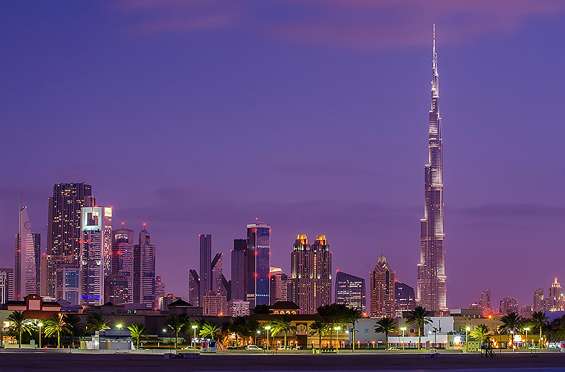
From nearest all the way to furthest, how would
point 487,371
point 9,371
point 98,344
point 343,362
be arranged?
point 9,371 → point 487,371 → point 343,362 → point 98,344

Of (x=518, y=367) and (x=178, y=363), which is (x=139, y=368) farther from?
(x=518, y=367)

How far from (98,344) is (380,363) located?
2821 inches

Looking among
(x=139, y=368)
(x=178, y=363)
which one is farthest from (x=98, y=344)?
(x=139, y=368)

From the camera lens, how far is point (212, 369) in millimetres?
118875

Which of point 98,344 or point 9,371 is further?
point 98,344

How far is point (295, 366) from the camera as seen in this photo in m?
129

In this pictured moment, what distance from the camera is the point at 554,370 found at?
123 m

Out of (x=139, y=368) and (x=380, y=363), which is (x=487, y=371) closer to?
(x=380, y=363)


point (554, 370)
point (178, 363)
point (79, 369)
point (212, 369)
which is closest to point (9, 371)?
point (79, 369)

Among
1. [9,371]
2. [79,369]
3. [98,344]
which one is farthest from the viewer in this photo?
[98,344]

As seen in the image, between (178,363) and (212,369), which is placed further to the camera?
(178,363)

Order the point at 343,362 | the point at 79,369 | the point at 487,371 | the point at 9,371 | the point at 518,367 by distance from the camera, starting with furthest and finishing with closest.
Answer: the point at 343,362 < the point at 518,367 < the point at 487,371 < the point at 79,369 < the point at 9,371

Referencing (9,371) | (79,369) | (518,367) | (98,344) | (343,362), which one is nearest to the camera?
(9,371)

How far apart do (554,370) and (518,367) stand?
9188 mm
